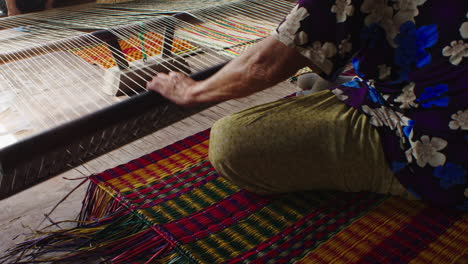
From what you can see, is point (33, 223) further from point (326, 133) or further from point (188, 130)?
point (326, 133)

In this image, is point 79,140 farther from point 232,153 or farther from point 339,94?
point 339,94

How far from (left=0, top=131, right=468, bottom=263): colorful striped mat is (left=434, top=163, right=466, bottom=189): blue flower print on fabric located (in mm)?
159

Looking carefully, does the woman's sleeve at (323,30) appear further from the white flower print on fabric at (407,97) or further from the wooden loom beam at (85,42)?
the wooden loom beam at (85,42)

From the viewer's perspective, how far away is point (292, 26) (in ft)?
2.81

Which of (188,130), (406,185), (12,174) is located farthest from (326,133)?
(188,130)

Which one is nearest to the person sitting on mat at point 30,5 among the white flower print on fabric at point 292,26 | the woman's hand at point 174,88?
the woman's hand at point 174,88

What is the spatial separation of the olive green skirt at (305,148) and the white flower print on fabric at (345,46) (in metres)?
0.28

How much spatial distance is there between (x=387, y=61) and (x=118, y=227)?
84cm

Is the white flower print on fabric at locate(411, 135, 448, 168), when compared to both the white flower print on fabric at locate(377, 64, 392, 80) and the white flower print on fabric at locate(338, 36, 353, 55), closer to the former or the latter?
the white flower print on fabric at locate(377, 64, 392, 80)

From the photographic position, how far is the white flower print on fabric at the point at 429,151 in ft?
3.22

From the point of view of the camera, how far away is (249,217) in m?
1.19

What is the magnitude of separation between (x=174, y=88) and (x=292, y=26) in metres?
0.28

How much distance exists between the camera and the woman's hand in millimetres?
890

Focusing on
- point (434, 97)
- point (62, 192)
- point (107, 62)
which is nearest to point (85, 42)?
point (107, 62)
